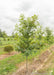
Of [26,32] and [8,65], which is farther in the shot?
[8,65]

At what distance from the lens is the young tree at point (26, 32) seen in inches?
210

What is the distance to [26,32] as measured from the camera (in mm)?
5262

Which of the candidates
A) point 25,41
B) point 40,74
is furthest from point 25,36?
point 40,74

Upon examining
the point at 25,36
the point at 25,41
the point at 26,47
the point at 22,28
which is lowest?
the point at 26,47

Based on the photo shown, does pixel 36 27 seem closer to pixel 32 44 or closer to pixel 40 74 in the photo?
pixel 32 44

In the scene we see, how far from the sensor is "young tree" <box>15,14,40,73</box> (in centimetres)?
534

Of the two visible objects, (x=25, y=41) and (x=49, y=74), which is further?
(x=25, y=41)

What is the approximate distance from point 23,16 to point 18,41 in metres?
1.94

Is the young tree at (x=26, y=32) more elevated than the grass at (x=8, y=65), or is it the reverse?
the young tree at (x=26, y=32)

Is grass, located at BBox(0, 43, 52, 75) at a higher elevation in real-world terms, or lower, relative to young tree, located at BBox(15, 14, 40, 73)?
lower

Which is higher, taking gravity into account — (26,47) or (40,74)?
(26,47)

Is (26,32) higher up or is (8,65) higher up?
(26,32)

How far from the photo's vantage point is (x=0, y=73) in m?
5.47

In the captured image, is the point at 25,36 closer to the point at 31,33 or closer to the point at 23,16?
the point at 31,33
